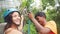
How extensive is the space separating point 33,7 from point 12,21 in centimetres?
31

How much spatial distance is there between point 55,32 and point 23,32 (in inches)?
16.2

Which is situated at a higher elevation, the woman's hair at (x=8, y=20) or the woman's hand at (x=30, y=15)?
the woman's hand at (x=30, y=15)

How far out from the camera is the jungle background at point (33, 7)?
2.51m

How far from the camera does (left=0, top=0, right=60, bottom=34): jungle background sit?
8.25 feet

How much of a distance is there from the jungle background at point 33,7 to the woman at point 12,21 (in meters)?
0.05

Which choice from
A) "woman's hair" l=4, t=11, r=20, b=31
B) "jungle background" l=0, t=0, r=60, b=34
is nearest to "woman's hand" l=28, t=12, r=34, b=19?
"jungle background" l=0, t=0, r=60, b=34

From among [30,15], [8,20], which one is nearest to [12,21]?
[8,20]

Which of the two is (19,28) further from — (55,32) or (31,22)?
(55,32)

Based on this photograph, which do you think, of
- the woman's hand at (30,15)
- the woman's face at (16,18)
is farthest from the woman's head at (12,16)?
the woman's hand at (30,15)

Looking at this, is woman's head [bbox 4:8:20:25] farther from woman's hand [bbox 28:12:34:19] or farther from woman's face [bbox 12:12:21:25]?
woman's hand [bbox 28:12:34:19]

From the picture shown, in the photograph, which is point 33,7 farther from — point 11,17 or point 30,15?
point 11,17

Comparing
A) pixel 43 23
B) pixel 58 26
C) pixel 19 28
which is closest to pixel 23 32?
pixel 19 28

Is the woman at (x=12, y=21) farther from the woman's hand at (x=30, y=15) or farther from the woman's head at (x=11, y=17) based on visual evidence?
the woman's hand at (x=30, y=15)

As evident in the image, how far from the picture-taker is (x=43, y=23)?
2.63 m
